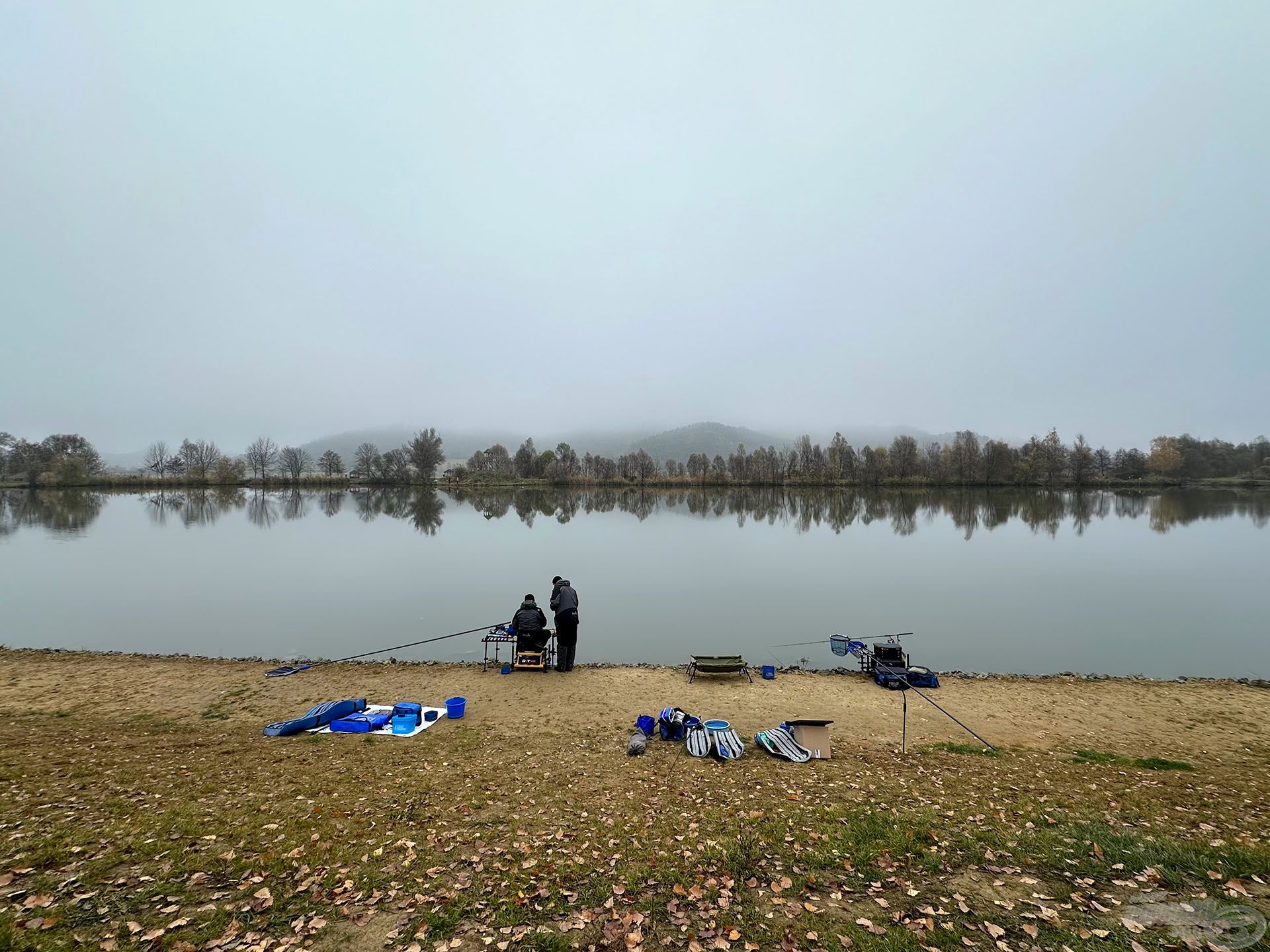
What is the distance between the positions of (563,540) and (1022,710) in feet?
93.8

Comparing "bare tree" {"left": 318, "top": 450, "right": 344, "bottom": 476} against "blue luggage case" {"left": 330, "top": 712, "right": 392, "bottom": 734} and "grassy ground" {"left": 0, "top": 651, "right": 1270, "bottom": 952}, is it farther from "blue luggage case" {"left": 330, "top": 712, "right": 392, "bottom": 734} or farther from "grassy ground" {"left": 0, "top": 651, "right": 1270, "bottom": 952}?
"blue luggage case" {"left": 330, "top": 712, "right": 392, "bottom": 734}

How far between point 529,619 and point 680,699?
162 inches

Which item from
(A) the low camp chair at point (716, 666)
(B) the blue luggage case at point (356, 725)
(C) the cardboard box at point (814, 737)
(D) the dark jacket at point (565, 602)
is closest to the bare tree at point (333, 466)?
(D) the dark jacket at point (565, 602)

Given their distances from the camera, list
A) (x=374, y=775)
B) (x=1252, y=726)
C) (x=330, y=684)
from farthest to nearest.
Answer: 1. (x=330, y=684)
2. (x=1252, y=726)
3. (x=374, y=775)

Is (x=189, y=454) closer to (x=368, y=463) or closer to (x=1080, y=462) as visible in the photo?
(x=368, y=463)

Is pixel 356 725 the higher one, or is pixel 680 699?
pixel 356 725

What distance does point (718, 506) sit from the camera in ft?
225

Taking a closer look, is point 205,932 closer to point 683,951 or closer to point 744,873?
point 683,951

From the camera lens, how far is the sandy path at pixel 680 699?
9.44 metres

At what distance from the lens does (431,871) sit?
471cm

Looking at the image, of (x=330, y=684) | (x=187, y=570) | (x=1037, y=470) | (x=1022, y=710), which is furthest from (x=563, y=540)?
(x=1037, y=470)

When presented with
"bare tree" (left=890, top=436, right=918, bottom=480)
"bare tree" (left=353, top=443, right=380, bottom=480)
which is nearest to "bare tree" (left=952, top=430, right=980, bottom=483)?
"bare tree" (left=890, top=436, right=918, bottom=480)

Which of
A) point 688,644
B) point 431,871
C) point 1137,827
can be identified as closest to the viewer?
point 431,871

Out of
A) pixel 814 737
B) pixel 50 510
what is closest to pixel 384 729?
pixel 814 737
